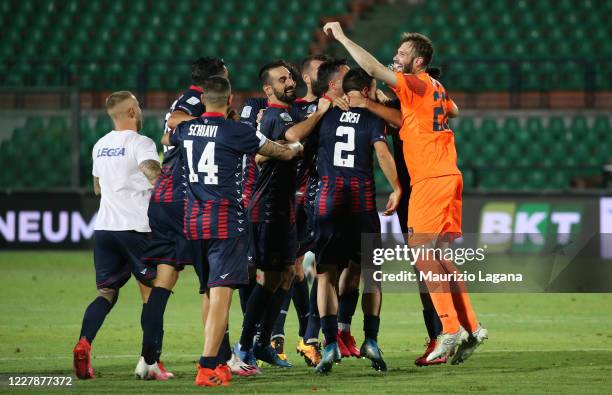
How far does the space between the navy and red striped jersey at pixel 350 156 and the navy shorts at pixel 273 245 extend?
315mm

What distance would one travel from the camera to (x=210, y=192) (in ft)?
25.6

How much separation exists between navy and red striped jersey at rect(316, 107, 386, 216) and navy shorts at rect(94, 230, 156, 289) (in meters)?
1.35

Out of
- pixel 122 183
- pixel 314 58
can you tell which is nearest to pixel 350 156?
pixel 314 58

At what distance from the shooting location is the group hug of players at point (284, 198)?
26.4 feet

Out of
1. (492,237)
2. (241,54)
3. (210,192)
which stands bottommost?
(492,237)

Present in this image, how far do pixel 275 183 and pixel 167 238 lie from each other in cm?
103

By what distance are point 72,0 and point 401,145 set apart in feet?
55.1

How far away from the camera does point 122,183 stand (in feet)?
27.6

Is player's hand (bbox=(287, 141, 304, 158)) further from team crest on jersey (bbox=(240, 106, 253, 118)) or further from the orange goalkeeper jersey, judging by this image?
team crest on jersey (bbox=(240, 106, 253, 118))

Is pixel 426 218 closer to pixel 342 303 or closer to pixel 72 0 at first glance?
pixel 342 303

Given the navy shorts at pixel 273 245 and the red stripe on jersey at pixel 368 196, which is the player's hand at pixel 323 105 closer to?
the red stripe on jersey at pixel 368 196

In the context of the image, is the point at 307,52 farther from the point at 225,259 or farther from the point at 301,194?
the point at 225,259

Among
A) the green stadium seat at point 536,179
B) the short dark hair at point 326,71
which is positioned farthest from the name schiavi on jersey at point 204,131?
the green stadium seat at point 536,179

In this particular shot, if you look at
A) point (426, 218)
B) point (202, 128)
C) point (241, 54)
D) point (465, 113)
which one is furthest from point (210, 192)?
point (241, 54)
